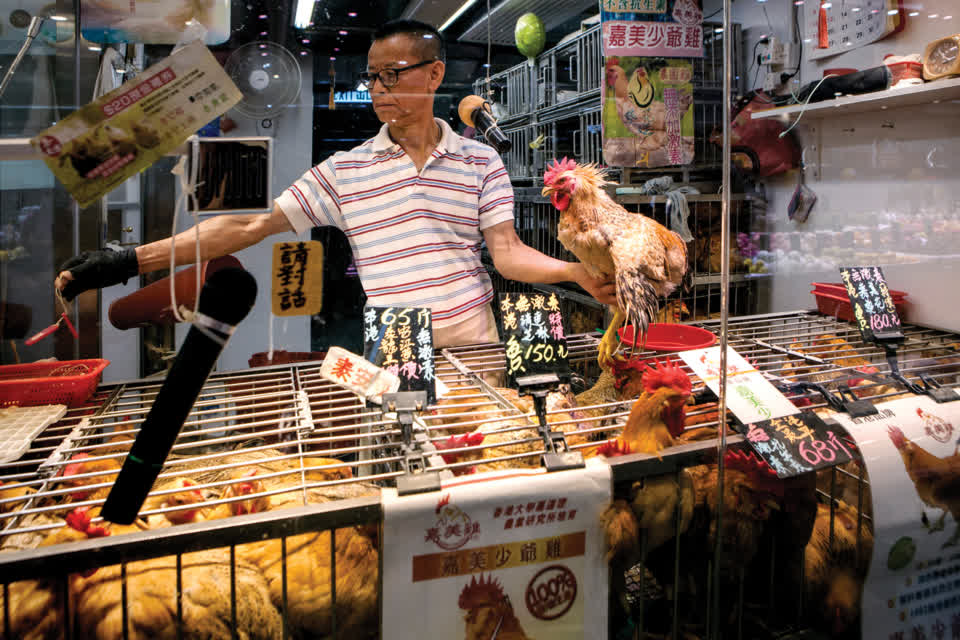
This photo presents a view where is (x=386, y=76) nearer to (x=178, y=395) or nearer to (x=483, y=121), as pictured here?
(x=483, y=121)

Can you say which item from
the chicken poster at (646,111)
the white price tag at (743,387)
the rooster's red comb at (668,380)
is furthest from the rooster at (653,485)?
the chicken poster at (646,111)

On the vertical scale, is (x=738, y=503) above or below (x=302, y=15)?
below

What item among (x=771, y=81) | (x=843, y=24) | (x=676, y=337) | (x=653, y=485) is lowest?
(x=653, y=485)

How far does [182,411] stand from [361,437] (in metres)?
0.33

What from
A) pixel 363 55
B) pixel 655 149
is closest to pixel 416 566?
pixel 363 55

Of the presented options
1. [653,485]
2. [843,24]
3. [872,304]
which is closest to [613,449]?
[653,485]

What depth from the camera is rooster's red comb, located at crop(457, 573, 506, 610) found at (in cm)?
94

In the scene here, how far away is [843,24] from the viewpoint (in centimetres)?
166

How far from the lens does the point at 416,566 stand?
907mm

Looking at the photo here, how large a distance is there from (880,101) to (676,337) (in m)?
0.78

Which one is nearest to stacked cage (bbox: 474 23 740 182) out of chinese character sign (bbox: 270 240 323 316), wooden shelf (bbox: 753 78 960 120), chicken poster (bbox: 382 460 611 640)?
wooden shelf (bbox: 753 78 960 120)

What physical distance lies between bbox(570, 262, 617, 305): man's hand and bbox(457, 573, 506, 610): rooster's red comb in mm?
692

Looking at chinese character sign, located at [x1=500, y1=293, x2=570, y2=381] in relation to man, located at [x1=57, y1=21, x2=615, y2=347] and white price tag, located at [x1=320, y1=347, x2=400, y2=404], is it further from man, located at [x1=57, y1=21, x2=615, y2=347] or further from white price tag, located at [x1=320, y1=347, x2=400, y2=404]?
white price tag, located at [x1=320, y1=347, x2=400, y2=404]

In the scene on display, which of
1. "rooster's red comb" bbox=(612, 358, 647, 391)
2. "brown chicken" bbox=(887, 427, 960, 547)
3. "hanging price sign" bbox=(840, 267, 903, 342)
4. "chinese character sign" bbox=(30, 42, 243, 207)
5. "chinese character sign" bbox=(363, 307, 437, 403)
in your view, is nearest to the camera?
"chinese character sign" bbox=(30, 42, 243, 207)
